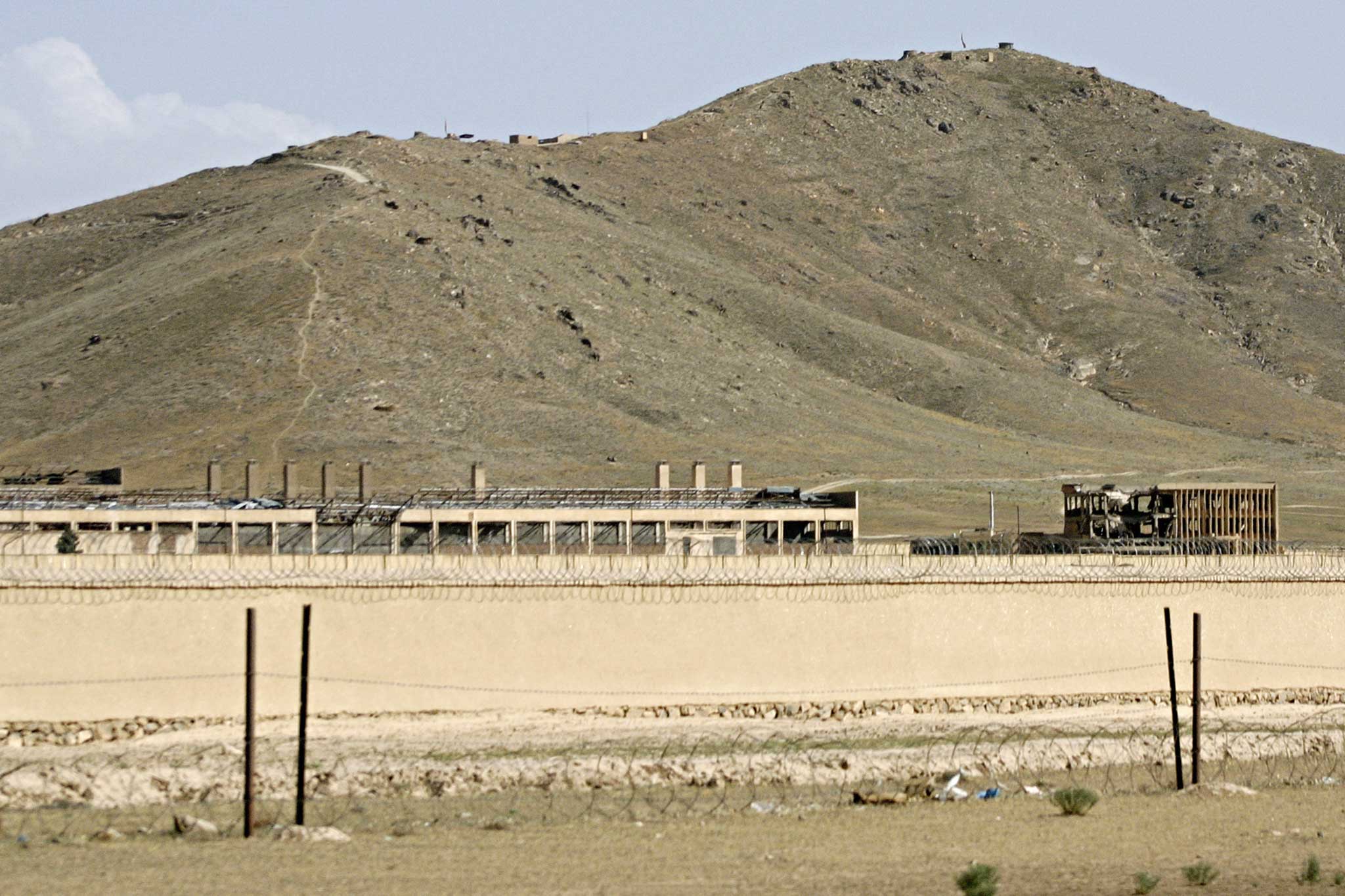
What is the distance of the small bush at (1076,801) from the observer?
28.0 meters

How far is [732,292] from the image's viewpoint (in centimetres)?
14738

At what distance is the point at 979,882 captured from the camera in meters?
21.1

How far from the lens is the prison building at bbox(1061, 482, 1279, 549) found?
59.3 metres

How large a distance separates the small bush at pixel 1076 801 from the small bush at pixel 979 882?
6447 millimetres

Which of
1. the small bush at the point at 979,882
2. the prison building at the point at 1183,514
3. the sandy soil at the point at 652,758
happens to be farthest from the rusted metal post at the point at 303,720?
the prison building at the point at 1183,514

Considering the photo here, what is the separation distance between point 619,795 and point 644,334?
3648 inches

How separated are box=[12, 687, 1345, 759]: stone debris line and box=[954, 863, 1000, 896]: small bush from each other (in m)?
18.4

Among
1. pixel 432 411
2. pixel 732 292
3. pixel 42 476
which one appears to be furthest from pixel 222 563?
pixel 732 292

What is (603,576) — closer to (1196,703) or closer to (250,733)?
(1196,703)

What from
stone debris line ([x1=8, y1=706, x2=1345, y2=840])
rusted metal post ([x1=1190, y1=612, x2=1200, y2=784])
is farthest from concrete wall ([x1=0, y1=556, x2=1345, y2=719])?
rusted metal post ([x1=1190, y1=612, x2=1200, y2=784])

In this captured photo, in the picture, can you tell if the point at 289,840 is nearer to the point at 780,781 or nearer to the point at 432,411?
the point at 780,781

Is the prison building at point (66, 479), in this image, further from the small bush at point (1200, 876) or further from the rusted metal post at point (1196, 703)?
the small bush at point (1200, 876)

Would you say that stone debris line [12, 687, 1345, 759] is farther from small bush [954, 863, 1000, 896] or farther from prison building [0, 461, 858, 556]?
small bush [954, 863, 1000, 896]

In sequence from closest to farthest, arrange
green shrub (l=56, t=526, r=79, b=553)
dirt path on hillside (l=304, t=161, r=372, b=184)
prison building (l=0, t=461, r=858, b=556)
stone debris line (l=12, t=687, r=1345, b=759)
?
stone debris line (l=12, t=687, r=1345, b=759), green shrub (l=56, t=526, r=79, b=553), prison building (l=0, t=461, r=858, b=556), dirt path on hillside (l=304, t=161, r=372, b=184)
